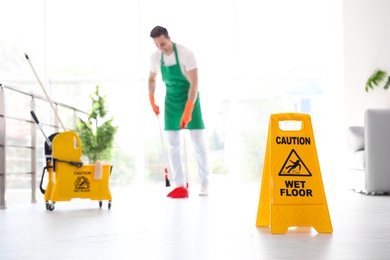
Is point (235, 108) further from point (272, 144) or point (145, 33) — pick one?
point (272, 144)

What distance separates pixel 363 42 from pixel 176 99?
3322mm

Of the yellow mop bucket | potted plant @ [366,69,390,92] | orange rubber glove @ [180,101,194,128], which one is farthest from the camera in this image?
potted plant @ [366,69,390,92]

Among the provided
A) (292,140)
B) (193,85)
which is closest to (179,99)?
(193,85)

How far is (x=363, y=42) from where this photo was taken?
22.1ft

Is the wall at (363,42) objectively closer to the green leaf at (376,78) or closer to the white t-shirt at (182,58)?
the green leaf at (376,78)

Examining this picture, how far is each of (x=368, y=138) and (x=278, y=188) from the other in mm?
2637

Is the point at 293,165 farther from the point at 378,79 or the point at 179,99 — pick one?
the point at 378,79

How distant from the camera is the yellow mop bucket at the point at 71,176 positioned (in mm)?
3113

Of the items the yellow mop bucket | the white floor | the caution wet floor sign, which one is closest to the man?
the yellow mop bucket

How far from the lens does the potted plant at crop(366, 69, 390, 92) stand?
21.6ft

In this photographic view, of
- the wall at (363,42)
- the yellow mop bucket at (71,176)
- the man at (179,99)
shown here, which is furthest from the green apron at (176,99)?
the wall at (363,42)

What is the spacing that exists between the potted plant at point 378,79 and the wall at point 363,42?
80mm

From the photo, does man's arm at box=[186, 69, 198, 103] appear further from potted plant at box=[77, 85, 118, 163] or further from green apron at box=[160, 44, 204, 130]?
potted plant at box=[77, 85, 118, 163]

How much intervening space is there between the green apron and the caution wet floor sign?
7.47 feet
